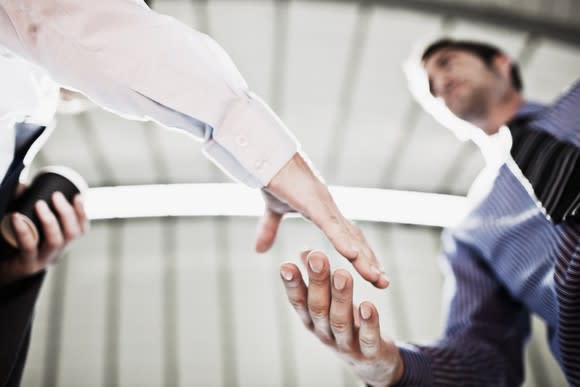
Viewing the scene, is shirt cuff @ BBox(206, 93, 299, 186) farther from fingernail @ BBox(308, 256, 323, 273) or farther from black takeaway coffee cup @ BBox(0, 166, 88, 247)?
black takeaway coffee cup @ BBox(0, 166, 88, 247)

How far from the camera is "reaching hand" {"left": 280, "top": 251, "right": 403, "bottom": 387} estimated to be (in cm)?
100

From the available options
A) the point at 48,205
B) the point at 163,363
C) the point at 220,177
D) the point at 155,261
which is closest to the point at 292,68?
the point at 220,177

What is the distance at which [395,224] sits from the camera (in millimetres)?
6105

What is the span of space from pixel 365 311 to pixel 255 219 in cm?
510

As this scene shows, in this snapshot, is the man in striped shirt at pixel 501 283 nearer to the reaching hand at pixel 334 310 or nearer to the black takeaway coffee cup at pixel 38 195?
the reaching hand at pixel 334 310

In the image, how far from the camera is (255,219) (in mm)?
6109

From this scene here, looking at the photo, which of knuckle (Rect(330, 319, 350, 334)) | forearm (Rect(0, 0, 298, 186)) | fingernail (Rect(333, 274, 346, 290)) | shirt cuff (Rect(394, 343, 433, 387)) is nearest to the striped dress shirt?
shirt cuff (Rect(394, 343, 433, 387))

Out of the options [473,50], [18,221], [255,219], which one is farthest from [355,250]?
[255,219]

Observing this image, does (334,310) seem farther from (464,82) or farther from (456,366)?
(464,82)

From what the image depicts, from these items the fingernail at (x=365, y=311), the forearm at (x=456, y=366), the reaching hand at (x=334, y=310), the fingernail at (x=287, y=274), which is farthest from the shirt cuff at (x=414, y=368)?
the fingernail at (x=287, y=274)

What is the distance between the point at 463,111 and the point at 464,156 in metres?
2.83

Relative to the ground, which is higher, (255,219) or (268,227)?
(268,227)

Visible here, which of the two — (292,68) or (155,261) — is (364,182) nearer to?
(292,68)

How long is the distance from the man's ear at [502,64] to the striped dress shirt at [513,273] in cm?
97
